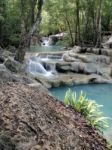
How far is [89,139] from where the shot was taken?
398 cm

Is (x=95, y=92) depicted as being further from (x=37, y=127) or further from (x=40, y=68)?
(x=37, y=127)

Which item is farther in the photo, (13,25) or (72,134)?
(13,25)

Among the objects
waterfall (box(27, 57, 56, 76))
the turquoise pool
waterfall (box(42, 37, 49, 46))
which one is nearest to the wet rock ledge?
the turquoise pool

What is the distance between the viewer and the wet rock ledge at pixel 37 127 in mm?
3332

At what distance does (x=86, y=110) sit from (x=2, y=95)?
200 centimetres

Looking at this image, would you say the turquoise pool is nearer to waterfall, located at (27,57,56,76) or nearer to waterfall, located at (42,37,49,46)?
waterfall, located at (27,57,56,76)

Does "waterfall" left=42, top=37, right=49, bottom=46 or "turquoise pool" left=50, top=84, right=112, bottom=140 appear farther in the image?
"waterfall" left=42, top=37, right=49, bottom=46

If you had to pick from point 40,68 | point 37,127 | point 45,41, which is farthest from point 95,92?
point 45,41

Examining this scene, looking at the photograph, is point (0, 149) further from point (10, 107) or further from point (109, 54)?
point (109, 54)

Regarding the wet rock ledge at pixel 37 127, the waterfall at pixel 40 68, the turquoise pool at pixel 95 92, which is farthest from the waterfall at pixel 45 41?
the wet rock ledge at pixel 37 127

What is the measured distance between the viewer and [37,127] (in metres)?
3.61

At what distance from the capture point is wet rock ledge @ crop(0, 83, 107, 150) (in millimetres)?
3332

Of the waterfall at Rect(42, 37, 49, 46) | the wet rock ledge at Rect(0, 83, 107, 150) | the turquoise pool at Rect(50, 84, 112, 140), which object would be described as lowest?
the turquoise pool at Rect(50, 84, 112, 140)

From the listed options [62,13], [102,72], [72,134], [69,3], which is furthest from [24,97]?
[62,13]
